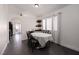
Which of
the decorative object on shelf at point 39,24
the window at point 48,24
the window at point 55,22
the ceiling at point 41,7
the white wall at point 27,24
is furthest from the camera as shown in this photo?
the decorative object on shelf at point 39,24

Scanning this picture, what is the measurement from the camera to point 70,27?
10.7 feet

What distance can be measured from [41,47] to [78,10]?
2.05m

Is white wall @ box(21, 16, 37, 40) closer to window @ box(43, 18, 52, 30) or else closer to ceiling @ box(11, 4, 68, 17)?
window @ box(43, 18, 52, 30)

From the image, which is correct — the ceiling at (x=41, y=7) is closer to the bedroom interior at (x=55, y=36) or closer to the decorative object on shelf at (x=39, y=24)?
the bedroom interior at (x=55, y=36)

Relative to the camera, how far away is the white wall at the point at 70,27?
300cm

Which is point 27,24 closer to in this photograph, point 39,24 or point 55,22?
point 39,24

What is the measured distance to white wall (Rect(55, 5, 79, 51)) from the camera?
9.84 feet

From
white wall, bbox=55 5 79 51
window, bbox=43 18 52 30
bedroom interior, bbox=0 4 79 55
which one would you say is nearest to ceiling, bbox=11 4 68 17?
bedroom interior, bbox=0 4 79 55

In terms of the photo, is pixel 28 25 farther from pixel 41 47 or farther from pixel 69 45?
pixel 69 45

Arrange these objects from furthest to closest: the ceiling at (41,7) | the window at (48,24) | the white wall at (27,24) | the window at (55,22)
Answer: the white wall at (27,24) → the window at (48,24) → the window at (55,22) → the ceiling at (41,7)

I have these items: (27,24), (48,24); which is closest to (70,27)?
(48,24)

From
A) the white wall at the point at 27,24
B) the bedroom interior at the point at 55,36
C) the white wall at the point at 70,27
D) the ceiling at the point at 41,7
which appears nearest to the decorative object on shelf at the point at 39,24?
the white wall at the point at 27,24

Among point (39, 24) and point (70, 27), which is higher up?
point (39, 24)

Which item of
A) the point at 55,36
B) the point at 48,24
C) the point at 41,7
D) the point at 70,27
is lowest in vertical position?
the point at 55,36
